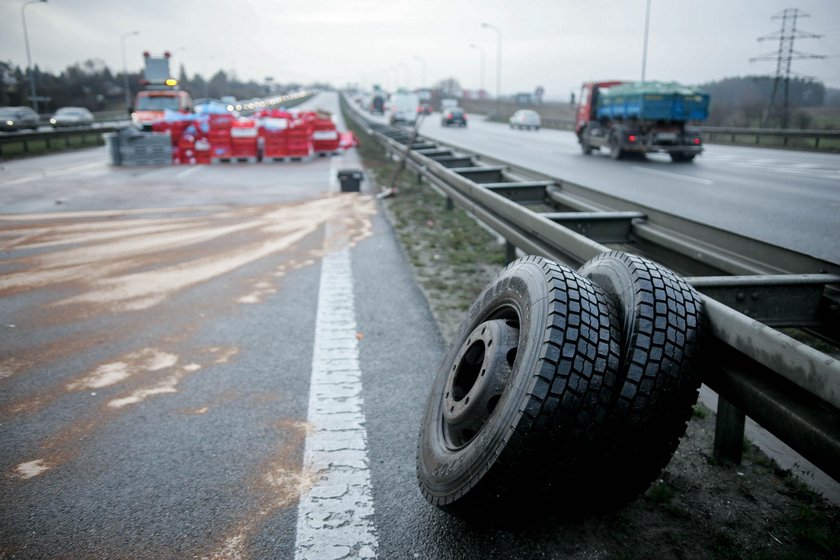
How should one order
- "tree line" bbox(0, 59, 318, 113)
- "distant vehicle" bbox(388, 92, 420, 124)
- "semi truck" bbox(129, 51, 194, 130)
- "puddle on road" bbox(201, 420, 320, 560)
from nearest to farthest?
1. "puddle on road" bbox(201, 420, 320, 560)
2. "semi truck" bbox(129, 51, 194, 130)
3. "distant vehicle" bbox(388, 92, 420, 124)
4. "tree line" bbox(0, 59, 318, 113)

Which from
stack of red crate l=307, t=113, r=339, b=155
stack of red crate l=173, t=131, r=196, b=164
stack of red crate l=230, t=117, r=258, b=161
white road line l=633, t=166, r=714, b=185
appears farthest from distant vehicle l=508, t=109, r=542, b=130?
stack of red crate l=173, t=131, r=196, b=164

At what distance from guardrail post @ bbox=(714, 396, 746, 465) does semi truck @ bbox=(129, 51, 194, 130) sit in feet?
81.2

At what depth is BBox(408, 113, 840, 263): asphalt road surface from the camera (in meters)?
8.84

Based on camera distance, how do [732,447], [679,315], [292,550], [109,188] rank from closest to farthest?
[679,315] → [292,550] → [732,447] → [109,188]

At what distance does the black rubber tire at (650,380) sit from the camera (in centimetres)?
212

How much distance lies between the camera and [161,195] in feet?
41.6

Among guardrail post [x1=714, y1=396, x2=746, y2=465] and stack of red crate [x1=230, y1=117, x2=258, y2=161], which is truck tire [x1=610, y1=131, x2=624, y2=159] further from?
guardrail post [x1=714, y1=396, x2=746, y2=465]

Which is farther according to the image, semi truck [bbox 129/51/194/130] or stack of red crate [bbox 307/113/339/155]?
semi truck [bbox 129/51/194/130]

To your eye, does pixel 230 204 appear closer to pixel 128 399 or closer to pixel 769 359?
pixel 128 399

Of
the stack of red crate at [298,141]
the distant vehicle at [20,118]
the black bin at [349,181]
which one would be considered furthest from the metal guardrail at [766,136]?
the distant vehicle at [20,118]

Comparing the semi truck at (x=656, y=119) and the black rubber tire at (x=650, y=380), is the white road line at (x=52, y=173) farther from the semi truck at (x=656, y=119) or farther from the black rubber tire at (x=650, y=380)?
the semi truck at (x=656, y=119)

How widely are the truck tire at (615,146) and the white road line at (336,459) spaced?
1873 centimetres

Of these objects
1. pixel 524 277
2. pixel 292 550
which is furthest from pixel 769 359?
pixel 292 550

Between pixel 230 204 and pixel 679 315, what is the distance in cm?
1037
